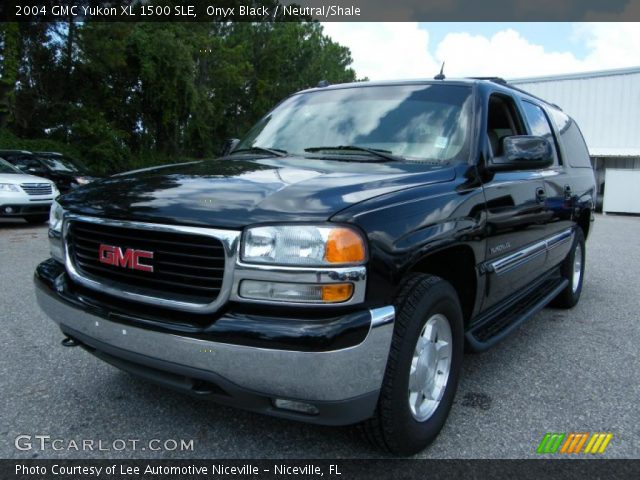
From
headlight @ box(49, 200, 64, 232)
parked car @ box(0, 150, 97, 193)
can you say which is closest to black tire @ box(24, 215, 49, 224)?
parked car @ box(0, 150, 97, 193)

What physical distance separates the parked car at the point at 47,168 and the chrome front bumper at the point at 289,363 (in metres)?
11.6

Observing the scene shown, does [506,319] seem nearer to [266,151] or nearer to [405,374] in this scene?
[405,374]

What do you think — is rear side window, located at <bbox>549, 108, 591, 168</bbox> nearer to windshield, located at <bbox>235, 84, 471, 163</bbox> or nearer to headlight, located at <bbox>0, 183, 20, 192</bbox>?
windshield, located at <bbox>235, 84, 471, 163</bbox>

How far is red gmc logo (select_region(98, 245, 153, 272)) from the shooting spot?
2.21m

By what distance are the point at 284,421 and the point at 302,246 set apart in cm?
118

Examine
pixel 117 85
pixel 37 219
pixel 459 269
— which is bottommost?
pixel 37 219

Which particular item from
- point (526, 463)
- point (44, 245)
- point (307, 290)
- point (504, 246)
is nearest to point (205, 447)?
point (307, 290)

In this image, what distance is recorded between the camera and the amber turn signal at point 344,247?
6.42 ft

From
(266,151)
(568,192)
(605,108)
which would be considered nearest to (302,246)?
(266,151)

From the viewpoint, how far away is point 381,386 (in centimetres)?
210

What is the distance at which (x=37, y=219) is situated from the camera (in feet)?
37.0

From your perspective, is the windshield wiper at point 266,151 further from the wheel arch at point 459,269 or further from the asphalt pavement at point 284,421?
the asphalt pavement at point 284,421

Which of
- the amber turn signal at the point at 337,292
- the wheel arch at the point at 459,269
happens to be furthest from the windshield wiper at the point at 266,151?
the amber turn signal at the point at 337,292

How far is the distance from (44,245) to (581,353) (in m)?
7.69
